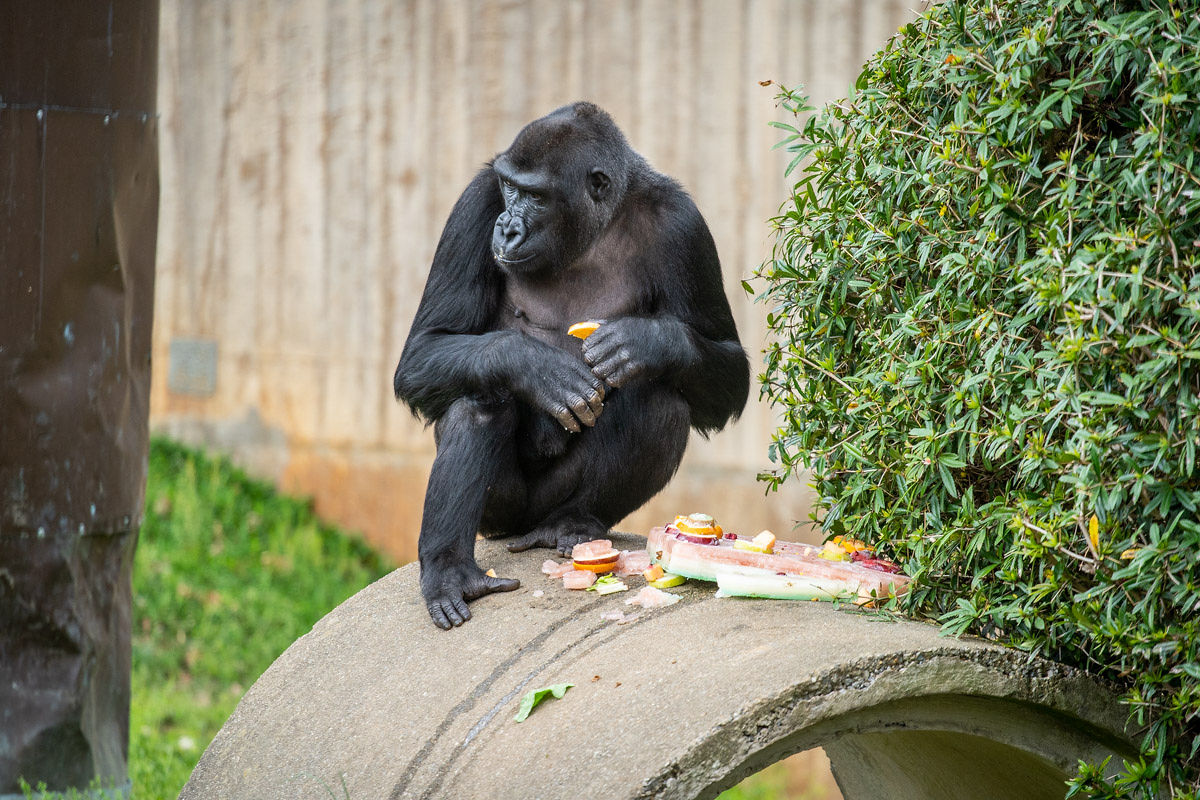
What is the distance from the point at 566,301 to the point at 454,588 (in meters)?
1.25

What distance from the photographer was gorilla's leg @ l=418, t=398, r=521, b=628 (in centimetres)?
387

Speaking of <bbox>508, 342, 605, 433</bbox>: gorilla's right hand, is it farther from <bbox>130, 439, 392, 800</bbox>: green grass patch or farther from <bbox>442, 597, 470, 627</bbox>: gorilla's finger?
<bbox>130, 439, 392, 800</bbox>: green grass patch

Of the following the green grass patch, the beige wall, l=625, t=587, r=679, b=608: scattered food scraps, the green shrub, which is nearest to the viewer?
the green shrub

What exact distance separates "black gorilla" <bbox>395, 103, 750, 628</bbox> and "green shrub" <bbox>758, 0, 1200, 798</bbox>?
0.70 m

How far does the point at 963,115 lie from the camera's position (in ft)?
10.3

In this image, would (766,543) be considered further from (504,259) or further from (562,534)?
(504,259)

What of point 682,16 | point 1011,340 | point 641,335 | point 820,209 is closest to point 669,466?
point 641,335

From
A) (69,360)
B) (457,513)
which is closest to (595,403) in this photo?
(457,513)

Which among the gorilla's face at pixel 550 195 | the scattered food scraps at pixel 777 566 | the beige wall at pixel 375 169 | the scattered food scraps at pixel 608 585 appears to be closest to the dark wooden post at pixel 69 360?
the gorilla's face at pixel 550 195

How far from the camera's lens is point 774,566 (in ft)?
11.6

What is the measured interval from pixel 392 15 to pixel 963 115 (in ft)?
21.5

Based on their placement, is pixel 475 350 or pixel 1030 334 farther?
pixel 475 350

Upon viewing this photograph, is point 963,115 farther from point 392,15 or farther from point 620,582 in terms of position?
point 392,15

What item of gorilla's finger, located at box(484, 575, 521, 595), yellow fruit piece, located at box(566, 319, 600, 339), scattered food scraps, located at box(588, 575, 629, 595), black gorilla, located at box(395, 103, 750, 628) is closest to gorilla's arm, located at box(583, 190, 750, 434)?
black gorilla, located at box(395, 103, 750, 628)
